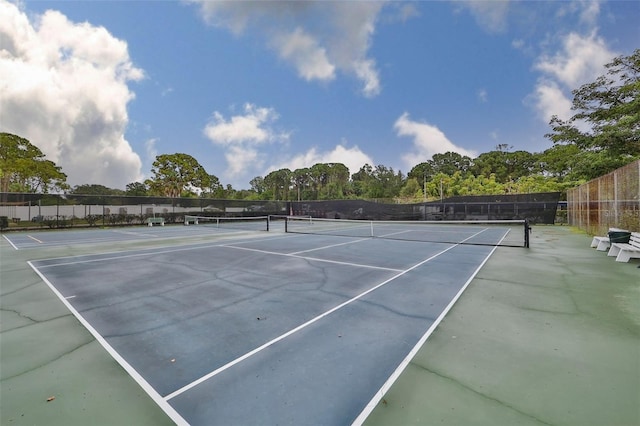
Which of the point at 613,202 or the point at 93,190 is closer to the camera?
the point at 613,202

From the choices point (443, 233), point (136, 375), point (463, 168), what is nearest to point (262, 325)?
point (136, 375)

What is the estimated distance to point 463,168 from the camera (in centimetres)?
7569

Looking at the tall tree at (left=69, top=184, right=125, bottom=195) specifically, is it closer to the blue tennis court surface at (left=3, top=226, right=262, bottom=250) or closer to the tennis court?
the blue tennis court surface at (left=3, top=226, right=262, bottom=250)

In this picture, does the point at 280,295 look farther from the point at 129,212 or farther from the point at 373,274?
the point at 129,212

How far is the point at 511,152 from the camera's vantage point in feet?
229

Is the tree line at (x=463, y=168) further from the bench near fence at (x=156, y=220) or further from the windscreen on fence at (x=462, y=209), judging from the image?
the bench near fence at (x=156, y=220)

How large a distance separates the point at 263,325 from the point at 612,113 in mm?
22915

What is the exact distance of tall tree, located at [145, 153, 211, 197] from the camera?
Result: 141 feet

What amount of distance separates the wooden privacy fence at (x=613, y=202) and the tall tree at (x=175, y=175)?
4707 cm

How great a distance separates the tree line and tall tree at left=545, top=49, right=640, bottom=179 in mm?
36

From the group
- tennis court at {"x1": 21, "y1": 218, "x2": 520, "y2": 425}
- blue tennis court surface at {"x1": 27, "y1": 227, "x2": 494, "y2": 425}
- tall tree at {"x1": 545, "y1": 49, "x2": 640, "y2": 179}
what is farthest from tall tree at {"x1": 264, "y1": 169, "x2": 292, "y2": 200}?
tennis court at {"x1": 21, "y1": 218, "x2": 520, "y2": 425}

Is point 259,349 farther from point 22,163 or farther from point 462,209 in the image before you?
point 22,163

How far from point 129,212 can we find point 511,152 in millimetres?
81225

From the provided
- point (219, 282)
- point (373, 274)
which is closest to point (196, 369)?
point (219, 282)
